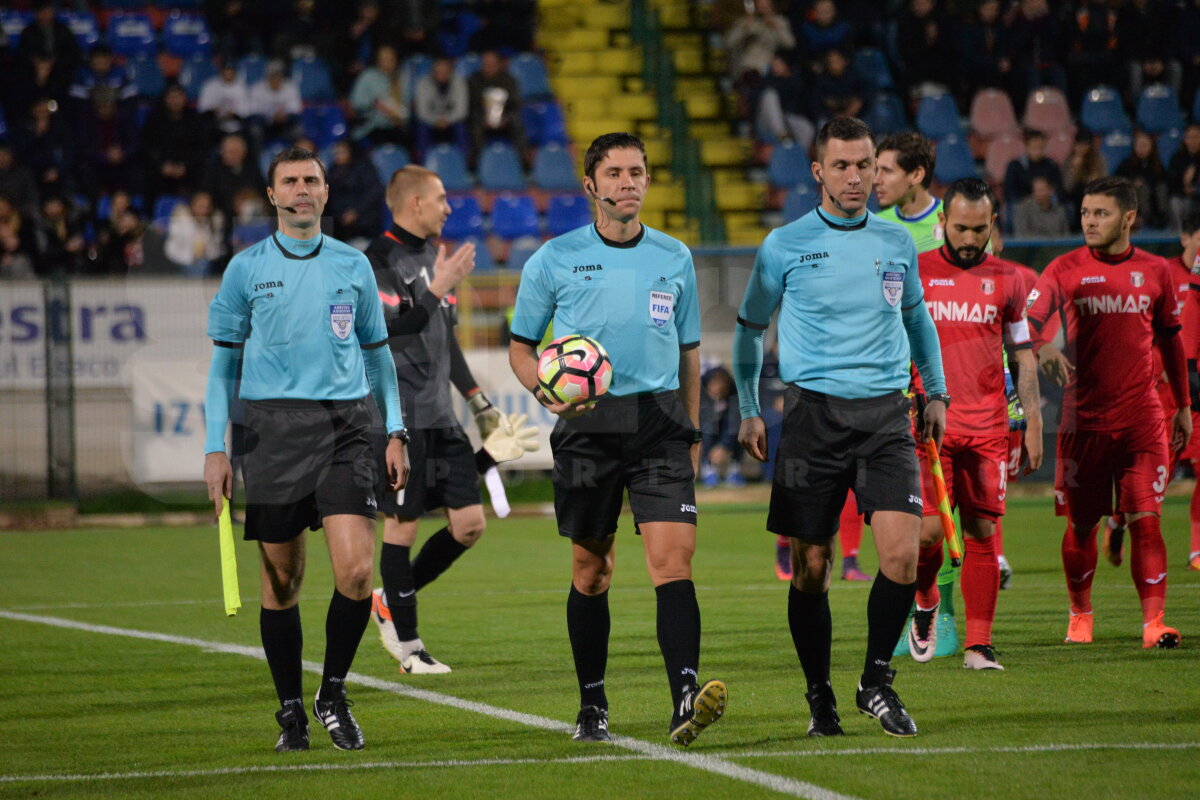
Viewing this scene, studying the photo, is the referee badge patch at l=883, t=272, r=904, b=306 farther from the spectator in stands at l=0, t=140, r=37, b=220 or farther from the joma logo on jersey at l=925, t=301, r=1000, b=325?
the spectator in stands at l=0, t=140, r=37, b=220

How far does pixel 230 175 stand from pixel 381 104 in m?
2.70

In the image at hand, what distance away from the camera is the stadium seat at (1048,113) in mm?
20625

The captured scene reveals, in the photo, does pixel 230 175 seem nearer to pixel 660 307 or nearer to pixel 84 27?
pixel 84 27

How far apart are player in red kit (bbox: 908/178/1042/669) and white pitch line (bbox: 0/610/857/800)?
2239 millimetres

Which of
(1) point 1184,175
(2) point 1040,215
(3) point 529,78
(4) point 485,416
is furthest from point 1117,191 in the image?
(3) point 529,78

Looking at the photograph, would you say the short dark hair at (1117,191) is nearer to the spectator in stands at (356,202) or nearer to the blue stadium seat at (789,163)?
the spectator in stands at (356,202)

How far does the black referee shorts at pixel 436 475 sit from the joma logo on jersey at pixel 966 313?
2463 millimetres

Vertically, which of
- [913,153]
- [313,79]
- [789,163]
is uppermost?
[313,79]

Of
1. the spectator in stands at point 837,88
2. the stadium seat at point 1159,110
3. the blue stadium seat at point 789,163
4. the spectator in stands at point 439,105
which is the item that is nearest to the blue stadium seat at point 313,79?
the spectator in stands at point 439,105

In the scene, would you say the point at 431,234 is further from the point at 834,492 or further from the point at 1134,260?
the point at 1134,260

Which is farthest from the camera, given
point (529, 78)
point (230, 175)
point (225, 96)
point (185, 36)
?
point (529, 78)

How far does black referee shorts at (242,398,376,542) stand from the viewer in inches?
233

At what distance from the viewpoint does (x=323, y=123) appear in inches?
787

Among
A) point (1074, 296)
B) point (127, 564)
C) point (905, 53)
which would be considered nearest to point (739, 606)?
point (1074, 296)
